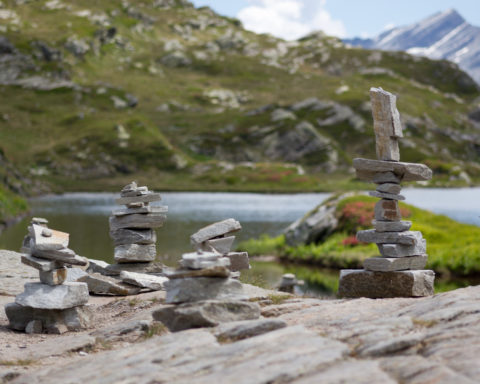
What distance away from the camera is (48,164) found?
157250 millimetres

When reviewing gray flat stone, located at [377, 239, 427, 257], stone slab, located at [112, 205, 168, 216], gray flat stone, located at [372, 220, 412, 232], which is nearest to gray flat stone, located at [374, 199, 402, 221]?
gray flat stone, located at [372, 220, 412, 232]

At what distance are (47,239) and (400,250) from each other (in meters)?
10.5

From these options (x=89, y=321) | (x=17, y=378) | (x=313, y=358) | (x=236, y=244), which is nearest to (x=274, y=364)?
(x=313, y=358)

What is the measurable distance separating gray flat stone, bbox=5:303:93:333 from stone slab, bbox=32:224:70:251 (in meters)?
1.89

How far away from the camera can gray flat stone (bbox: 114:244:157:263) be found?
23.8 m

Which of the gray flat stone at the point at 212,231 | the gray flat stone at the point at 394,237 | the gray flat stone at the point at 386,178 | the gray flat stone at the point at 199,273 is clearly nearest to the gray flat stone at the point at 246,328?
the gray flat stone at the point at 199,273

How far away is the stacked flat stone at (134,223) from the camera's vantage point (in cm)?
2367

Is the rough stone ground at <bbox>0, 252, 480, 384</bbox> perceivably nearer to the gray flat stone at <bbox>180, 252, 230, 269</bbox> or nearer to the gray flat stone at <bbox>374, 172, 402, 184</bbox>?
the gray flat stone at <bbox>180, 252, 230, 269</bbox>

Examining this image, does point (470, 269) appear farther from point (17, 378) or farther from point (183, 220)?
point (183, 220)

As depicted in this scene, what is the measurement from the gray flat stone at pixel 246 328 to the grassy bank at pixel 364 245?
106ft

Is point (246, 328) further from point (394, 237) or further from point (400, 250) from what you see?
point (394, 237)

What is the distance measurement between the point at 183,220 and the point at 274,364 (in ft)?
217

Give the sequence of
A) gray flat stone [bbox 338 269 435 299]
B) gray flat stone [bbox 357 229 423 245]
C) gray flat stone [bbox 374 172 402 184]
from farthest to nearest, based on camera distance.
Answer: gray flat stone [bbox 374 172 402 184] < gray flat stone [bbox 357 229 423 245] < gray flat stone [bbox 338 269 435 299]

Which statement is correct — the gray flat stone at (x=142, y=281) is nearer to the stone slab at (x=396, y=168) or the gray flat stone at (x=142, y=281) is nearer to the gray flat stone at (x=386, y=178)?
the stone slab at (x=396, y=168)
